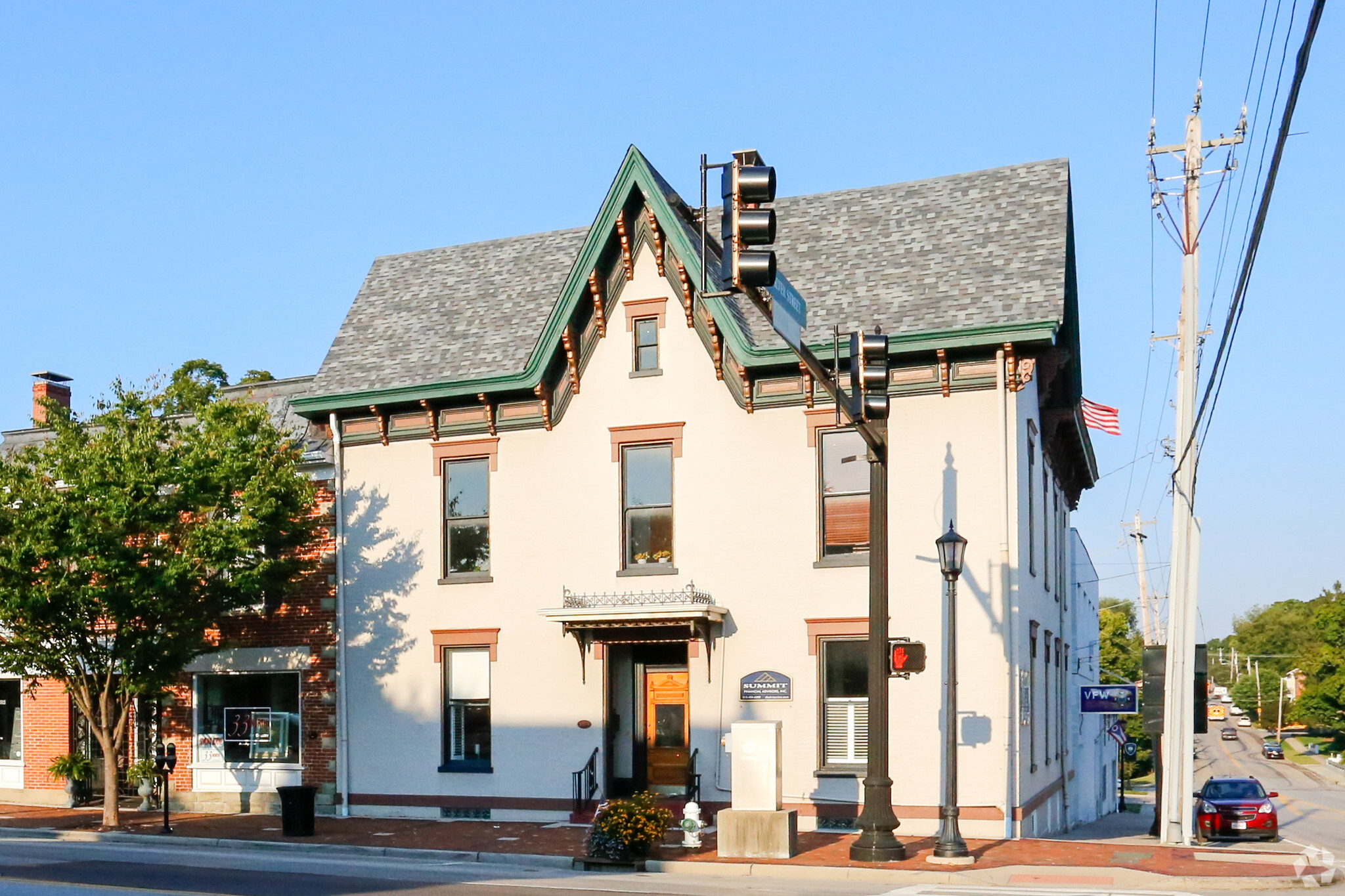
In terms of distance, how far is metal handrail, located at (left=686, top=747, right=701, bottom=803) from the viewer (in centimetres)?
2253

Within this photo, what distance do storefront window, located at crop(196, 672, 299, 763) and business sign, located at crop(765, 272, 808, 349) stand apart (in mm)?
16384

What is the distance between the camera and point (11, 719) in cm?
2912

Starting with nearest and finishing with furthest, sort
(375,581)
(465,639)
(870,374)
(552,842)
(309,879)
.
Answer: (870,374)
(309,879)
(552,842)
(465,639)
(375,581)

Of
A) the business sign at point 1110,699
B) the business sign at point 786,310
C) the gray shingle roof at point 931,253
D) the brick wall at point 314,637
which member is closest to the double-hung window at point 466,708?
the brick wall at point 314,637

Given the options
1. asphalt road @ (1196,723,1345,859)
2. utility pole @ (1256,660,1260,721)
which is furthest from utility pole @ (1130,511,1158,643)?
utility pole @ (1256,660,1260,721)

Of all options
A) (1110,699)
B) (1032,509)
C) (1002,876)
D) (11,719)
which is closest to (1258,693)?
(1110,699)

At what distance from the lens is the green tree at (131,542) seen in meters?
22.8

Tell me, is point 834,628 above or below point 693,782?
above

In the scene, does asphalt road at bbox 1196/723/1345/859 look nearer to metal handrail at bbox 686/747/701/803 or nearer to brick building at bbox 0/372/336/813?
metal handrail at bbox 686/747/701/803

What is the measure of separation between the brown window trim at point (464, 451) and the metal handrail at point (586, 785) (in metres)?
5.47

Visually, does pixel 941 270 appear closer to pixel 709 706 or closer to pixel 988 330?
pixel 988 330

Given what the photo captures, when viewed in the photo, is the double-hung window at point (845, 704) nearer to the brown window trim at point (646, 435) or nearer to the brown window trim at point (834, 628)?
the brown window trim at point (834, 628)

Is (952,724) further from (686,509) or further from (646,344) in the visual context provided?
(646,344)

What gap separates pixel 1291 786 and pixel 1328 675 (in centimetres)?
4850
